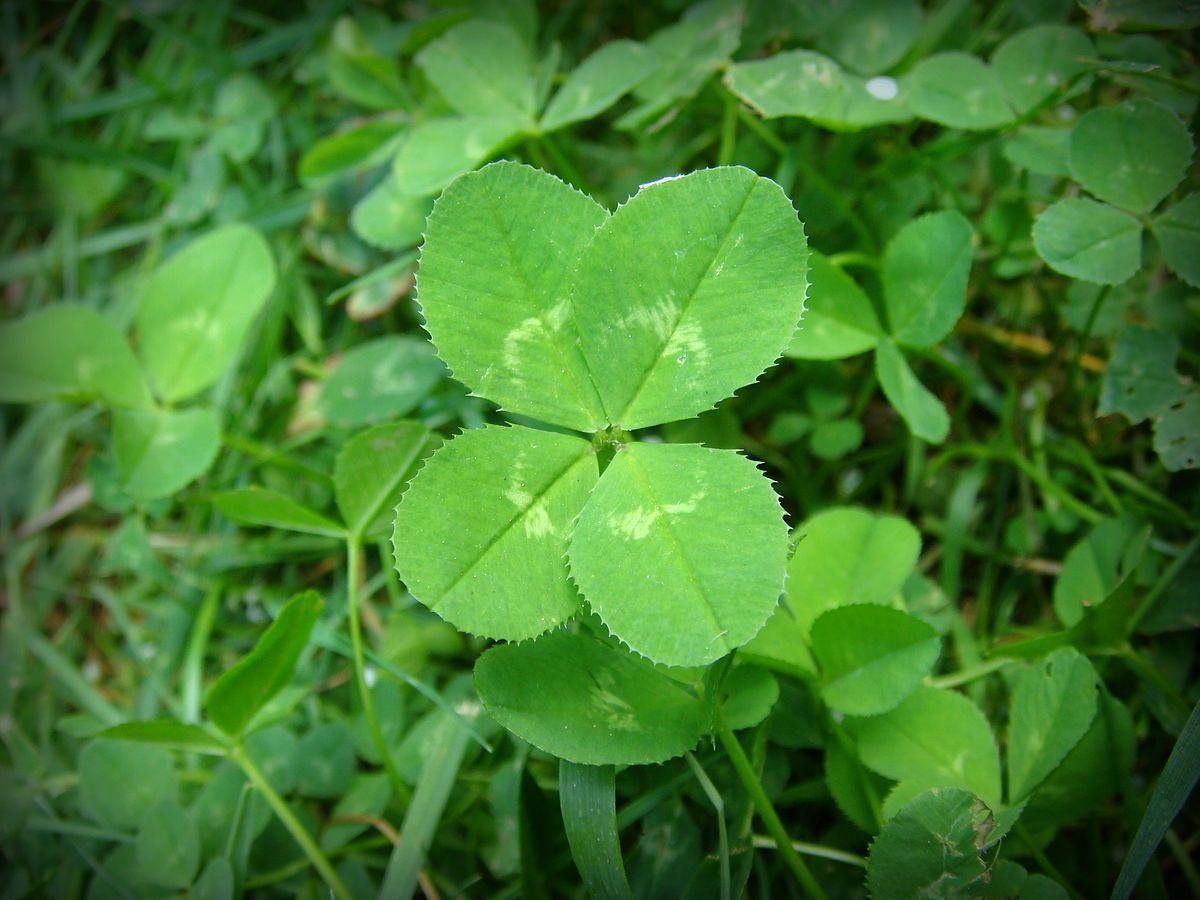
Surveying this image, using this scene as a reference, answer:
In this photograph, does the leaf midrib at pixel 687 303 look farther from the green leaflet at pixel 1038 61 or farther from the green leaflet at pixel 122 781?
the green leaflet at pixel 122 781

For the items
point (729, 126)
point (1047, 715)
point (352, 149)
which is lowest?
point (1047, 715)

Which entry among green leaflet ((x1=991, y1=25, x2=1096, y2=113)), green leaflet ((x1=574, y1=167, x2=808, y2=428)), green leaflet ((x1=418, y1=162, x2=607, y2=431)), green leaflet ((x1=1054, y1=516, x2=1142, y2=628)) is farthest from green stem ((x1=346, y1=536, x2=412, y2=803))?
green leaflet ((x1=991, y1=25, x2=1096, y2=113))

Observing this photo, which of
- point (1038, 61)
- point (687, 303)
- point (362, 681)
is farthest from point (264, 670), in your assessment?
point (1038, 61)

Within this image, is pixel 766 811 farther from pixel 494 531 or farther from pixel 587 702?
pixel 494 531

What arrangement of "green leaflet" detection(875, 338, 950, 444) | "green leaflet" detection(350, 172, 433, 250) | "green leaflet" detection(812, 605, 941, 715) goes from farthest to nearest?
1. "green leaflet" detection(350, 172, 433, 250)
2. "green leaflet" detection(875, 338, 950, 444)
3. "green leaflet" detection(812, 605, 941, 715)

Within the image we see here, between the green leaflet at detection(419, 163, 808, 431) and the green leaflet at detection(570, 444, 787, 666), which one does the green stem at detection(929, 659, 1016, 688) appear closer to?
the green leaflet at detection(570, 444, 787, 666)

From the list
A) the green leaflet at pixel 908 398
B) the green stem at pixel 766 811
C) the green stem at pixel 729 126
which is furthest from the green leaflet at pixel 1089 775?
the green stem at pixel 729 126
